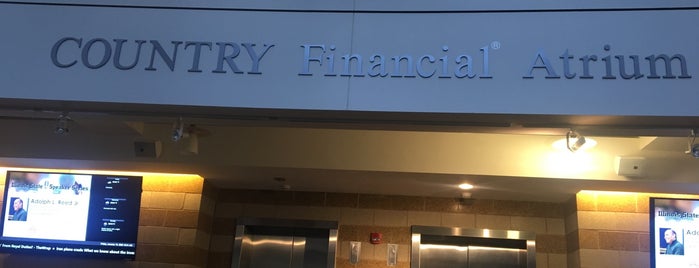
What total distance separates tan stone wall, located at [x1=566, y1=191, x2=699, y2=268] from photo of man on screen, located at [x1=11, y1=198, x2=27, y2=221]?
5.08 metres

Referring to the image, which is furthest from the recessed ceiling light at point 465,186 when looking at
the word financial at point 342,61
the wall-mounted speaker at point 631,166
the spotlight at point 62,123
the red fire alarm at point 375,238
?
the spotlight at point 62,123

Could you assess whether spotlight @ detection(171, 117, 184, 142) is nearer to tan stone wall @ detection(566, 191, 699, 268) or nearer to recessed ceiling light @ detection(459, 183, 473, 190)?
recessed ceiling light @ detection(459, 183, 473, 190)

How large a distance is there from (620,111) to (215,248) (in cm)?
427

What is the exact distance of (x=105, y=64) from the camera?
3580 mm

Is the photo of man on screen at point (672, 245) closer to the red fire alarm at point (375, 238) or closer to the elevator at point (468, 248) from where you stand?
the elevator at point (468, 248)

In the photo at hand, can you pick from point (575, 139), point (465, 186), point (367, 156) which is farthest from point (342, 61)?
point (465, 186)

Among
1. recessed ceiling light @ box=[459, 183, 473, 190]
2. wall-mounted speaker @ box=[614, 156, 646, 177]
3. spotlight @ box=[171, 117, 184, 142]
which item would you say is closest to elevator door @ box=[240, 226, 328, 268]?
recessed ceiling light @ box=[459, 183, 473, 190]

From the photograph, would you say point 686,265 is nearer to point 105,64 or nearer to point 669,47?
point 669,47

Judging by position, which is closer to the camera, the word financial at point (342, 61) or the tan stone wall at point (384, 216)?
the word financial at point (342, 61)

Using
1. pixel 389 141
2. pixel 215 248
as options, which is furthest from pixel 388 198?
pixel 215 248

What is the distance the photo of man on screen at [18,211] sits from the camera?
224 inches

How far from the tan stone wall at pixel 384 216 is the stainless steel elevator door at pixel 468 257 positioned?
223mm

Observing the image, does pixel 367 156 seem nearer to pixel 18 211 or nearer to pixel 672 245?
pixel 672 245

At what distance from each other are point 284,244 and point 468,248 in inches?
74.9
